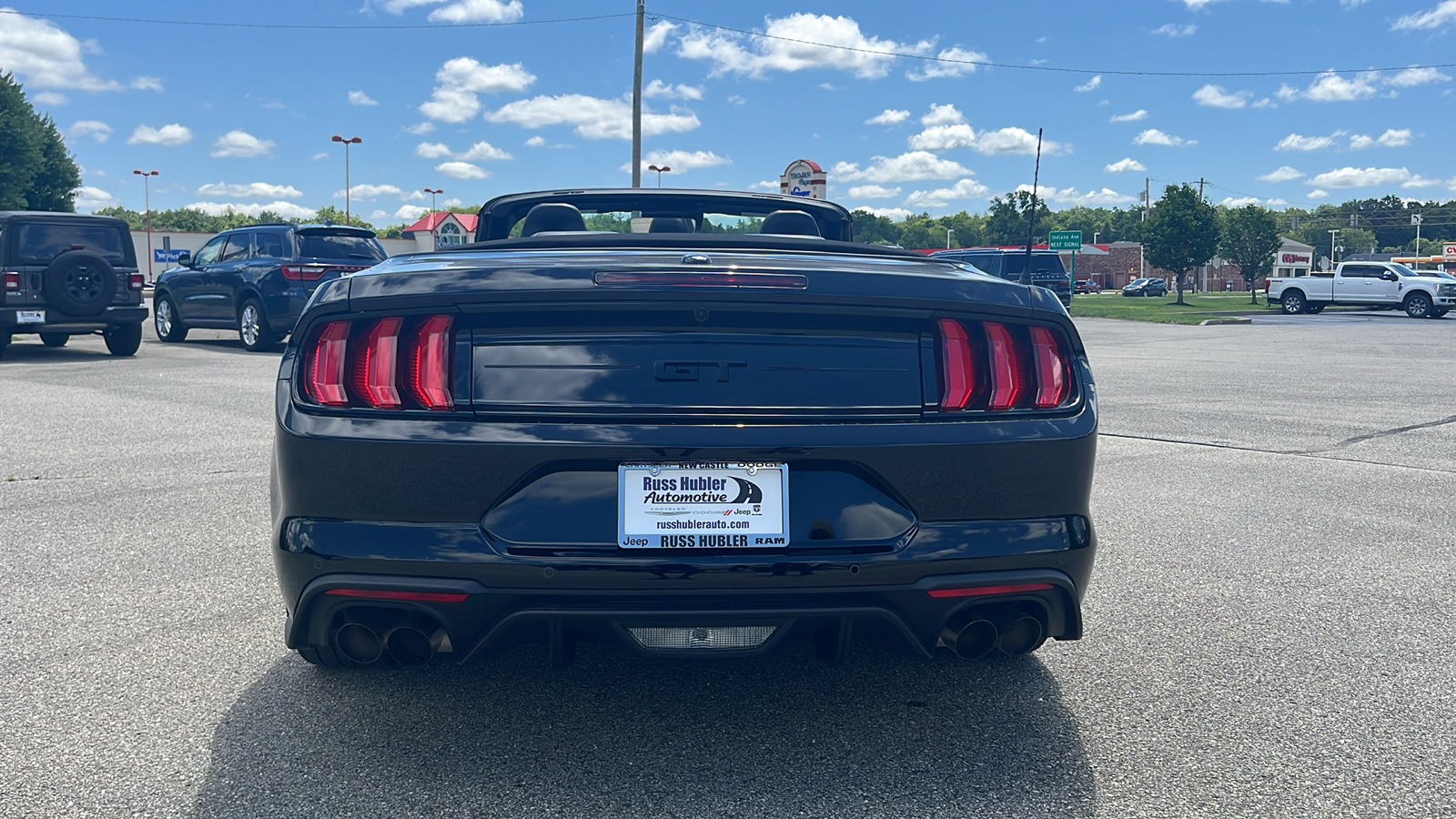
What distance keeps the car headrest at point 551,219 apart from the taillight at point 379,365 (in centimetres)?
165

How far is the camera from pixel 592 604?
255 cm

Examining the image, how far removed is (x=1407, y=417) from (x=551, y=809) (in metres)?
9.63

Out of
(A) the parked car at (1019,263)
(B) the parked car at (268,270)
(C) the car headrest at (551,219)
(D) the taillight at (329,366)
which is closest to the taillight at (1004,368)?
Result: (D) the taillight at (329,366)

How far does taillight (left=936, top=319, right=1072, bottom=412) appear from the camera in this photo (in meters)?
2.76

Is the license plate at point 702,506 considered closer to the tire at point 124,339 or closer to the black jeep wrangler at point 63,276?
the black jeep wrangler at point 63,276

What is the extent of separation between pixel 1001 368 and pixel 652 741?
1264mm

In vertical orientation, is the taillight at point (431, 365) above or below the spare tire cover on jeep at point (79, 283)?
below

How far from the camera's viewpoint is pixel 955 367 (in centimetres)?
276

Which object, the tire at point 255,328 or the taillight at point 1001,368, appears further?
the tire at point 255,328

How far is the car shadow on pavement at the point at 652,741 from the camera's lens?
8.45ft

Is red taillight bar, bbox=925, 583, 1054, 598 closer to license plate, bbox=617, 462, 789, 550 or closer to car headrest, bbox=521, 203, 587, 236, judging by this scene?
license plate, bbox=617, 462, 789, 550

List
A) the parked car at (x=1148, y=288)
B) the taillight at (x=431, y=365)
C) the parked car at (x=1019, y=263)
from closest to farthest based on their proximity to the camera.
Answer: the taillight at (x=431, y=365) < the parked car at (x=1019, y=263) < the parked car at (x=1148, y=288)

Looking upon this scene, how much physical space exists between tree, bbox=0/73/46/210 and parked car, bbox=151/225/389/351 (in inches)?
1669

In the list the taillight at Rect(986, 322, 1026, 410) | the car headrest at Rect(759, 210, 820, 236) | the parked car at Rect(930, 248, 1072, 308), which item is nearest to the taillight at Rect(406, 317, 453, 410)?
the taillight at Rect(986, 322, 1026, 410)
